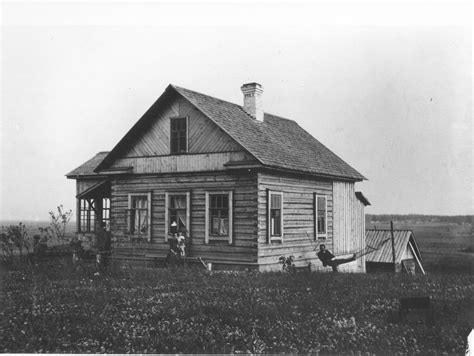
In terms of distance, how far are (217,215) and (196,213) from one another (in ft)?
2.92

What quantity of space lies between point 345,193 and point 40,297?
1694 centimetres

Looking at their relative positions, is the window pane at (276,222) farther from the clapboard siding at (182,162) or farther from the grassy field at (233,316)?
the grassy field at (233,316)

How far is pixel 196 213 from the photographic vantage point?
20.1 meters

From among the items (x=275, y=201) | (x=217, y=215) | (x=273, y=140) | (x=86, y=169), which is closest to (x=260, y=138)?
(x=273, y=140)

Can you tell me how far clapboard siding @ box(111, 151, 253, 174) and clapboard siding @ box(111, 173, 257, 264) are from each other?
11.5 inches

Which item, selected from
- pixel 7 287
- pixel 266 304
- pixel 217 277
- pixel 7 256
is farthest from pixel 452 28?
pixel 7 256

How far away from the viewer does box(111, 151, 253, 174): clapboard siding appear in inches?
→ 768

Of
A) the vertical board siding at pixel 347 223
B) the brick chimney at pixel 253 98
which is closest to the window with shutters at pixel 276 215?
the brick chimney at pixel 253 98

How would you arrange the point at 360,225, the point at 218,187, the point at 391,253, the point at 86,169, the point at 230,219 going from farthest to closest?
the point at 86,169
the point at 391,253
the point at 360,225
the point at 218,187
the point at 230,219

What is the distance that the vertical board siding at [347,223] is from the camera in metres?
24.8

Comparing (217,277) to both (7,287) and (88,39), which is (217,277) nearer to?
(7,287)

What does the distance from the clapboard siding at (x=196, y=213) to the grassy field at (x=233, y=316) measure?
3.44 metres

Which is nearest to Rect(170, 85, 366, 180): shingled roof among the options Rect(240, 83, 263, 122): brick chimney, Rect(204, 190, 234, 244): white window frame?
Rect(240, 83, 263, 122): brick chimney

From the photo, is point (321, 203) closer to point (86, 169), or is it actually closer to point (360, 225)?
point (360, 225)
